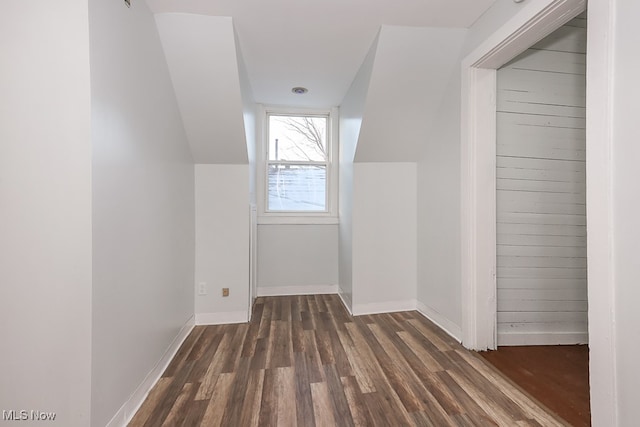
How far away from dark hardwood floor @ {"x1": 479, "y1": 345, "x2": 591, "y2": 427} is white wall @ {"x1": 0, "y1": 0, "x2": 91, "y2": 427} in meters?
2.23

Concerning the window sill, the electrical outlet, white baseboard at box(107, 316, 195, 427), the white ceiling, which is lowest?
white baseboard at box(107, 316, 195, 427)

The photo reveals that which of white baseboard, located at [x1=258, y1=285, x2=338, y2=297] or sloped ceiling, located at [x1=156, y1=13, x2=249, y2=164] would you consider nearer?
sloped ceiling, located at [x1=156, y1=13, x2=249, y2=164]

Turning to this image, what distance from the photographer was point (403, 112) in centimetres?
248

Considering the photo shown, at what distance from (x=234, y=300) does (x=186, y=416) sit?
128cm

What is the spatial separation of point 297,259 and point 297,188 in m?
0.91

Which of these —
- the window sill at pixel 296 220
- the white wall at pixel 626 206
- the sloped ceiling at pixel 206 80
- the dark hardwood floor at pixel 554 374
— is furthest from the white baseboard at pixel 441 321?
the sloped ceiling at pixel 206 80

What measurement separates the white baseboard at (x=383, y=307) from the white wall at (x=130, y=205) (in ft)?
5.39

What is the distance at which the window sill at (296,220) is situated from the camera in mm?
3463

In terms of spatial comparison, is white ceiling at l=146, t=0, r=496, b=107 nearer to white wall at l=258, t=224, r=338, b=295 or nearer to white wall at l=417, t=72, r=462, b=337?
white wall at l=417, t=72, r=462, b=337

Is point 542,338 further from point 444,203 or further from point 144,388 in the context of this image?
point 144,388

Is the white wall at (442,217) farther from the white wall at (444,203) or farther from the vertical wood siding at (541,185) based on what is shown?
the vertical wood siding at (541,185)

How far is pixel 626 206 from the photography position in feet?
3.45

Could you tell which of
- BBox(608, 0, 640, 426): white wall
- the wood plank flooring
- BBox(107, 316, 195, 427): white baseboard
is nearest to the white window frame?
the wood plank flooring

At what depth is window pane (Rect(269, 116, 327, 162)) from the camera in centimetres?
357
